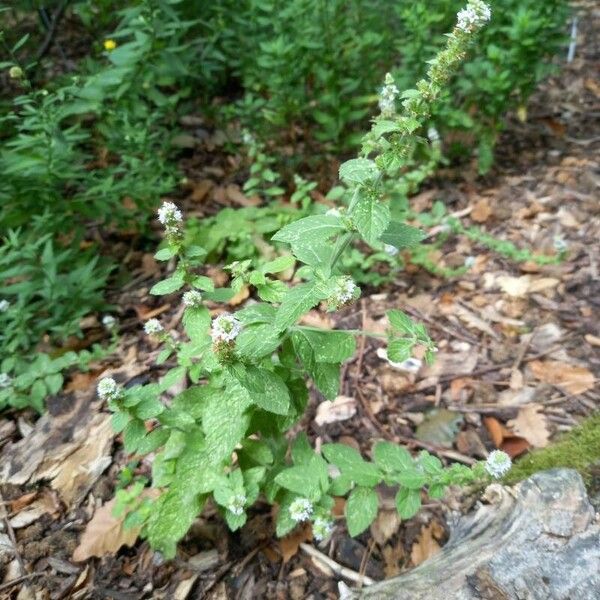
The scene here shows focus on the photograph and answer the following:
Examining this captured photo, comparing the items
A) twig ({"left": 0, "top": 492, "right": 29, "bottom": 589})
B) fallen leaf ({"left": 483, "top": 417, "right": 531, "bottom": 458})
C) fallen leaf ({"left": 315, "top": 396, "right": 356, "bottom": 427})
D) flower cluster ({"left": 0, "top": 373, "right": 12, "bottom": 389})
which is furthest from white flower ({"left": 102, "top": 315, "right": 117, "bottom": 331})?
fallen leaf ({"left": 483, "top": 417, "right": 531, "bottom": 458})

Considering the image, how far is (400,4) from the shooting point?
4109mm

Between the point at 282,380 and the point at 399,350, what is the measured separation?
1.20 ft

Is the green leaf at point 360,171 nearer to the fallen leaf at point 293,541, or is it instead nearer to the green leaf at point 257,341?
the green leaf at point 257,341

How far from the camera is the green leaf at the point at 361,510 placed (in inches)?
67.0

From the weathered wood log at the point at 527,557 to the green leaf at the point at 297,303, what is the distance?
2.73ft

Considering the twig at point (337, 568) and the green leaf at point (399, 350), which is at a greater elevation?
the green leaf at point (399, 350)

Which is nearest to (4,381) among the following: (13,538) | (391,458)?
(13,538)

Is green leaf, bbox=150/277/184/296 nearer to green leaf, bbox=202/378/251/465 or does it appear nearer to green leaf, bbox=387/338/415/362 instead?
green leaf, bbox=202/378/251/465

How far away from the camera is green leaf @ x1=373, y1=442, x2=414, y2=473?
1.76 m

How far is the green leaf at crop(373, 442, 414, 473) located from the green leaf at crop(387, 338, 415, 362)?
0.36 m

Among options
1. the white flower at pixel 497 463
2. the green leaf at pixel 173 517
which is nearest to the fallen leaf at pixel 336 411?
the green leaf at pixel 173 517

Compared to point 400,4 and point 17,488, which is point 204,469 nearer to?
point 17,488

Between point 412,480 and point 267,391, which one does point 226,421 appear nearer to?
point 267,391

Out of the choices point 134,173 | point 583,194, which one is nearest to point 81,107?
point 134,173
